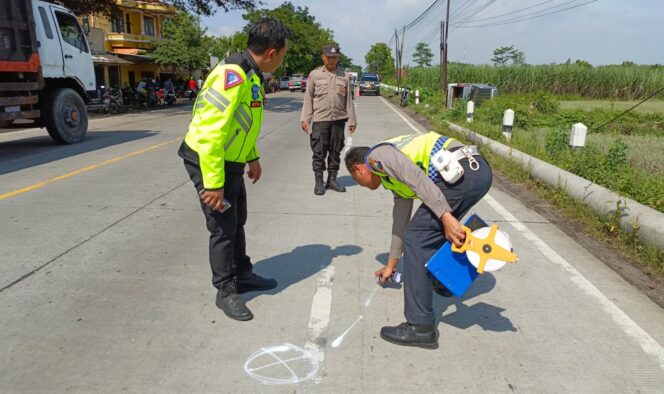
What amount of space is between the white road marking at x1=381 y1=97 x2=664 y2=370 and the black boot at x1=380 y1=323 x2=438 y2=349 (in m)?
1.26

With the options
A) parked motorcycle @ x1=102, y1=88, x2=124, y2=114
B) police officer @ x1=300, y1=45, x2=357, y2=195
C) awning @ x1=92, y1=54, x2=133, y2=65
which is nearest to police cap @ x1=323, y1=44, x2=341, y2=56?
police officer @ x1=300, y1=45, x2=357, y2=195

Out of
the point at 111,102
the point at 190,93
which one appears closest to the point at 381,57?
the point at 190,93

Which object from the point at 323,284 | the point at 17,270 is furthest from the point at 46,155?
the point at 323,284

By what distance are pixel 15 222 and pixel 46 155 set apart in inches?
200

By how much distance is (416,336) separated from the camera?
9.71 feet

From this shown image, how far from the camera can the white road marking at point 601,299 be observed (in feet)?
9.96

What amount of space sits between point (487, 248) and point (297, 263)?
2013 millimetres

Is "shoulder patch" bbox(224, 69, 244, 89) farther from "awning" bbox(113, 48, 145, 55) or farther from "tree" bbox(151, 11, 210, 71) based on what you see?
"awning" bbox(113, 48, 145, 55)

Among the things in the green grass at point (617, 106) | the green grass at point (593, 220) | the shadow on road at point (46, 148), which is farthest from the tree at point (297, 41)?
the green grass at point (593, 220)

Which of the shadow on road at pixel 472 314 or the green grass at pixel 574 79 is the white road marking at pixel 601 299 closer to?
the shadow on road at pixel 472 314

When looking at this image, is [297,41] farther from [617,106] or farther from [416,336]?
[416,336]

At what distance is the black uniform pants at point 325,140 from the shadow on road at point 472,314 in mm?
3505

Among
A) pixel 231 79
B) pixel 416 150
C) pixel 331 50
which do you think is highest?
pixel 331 50

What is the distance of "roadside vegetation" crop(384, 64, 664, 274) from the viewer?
216 inches
